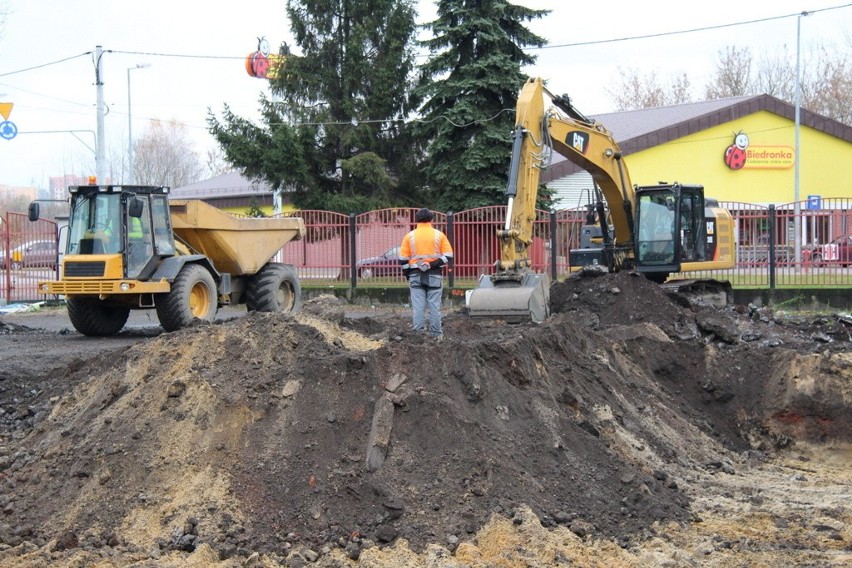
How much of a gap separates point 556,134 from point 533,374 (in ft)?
22.9

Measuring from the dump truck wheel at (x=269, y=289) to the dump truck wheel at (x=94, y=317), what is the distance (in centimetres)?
222

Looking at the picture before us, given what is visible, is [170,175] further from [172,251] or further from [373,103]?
[172,251]

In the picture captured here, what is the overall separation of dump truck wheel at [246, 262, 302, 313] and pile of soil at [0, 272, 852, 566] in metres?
7.00

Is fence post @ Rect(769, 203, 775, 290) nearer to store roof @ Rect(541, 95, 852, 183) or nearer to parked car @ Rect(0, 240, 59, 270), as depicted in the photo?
store roof @ Rect(541, 95, 852, 183)

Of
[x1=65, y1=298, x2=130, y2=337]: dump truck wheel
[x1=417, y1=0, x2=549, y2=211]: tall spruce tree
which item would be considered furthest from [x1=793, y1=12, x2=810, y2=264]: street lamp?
[x1=65, y1=298, x2=130, y2=337]: dump truck wheel

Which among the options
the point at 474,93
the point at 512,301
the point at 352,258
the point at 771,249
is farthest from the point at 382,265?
the point at 512,301

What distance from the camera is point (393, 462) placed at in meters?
6.84

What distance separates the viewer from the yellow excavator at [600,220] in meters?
12.9

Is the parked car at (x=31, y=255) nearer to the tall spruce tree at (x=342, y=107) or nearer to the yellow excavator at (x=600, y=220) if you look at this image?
the tall spruce tree at (x=342, y=107)

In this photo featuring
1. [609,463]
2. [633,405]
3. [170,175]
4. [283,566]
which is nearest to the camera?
[283,566]

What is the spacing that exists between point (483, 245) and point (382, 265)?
251 centimetres

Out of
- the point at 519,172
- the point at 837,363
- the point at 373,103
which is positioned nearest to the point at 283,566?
the point at 837,363

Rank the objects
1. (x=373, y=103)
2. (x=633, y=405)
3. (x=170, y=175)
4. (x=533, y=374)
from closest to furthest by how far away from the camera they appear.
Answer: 1. (x=533, y=374)
2. (x=633, y=405)
3. (x=373, y=103)
4. (x=170, y=175)

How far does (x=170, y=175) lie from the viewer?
6600 centimetres
